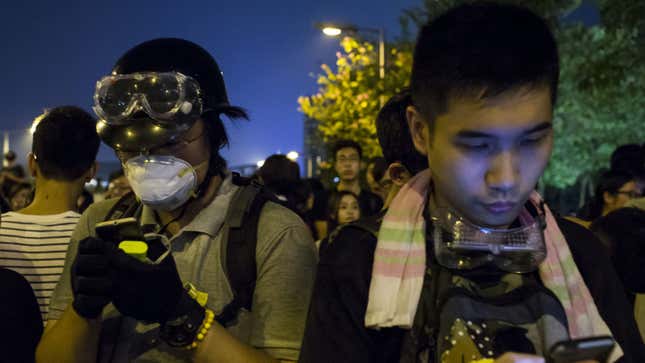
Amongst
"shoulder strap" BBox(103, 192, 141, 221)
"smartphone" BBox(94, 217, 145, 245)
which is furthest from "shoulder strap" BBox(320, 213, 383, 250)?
"shoulder strap" BBox(103, 192, 141, 221)

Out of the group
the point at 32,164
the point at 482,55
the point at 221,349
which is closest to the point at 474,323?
the point at 482,55

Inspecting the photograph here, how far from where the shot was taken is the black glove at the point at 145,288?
2.04 metres

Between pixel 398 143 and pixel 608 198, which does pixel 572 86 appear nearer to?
pixel 608 198

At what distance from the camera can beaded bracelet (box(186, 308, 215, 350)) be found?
7.17ft

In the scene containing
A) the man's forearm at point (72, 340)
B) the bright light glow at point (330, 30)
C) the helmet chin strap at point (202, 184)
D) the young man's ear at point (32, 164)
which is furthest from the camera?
the bright light glow at point (330, 30)

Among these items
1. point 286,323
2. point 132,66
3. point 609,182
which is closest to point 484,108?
point 286,323

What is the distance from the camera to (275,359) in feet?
7.66

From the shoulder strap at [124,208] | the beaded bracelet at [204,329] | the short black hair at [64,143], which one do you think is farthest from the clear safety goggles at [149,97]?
the short black hair at [64,143]

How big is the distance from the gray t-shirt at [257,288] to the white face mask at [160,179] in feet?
0.39

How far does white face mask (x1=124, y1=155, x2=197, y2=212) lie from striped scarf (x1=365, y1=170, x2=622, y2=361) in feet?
3.08

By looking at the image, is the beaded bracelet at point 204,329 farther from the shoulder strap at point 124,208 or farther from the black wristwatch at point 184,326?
the shoulder strap at point 124,208

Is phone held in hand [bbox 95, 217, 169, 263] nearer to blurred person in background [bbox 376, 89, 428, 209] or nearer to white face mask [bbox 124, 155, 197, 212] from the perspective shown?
white face mask [bbox 124, 155, 197, 212]

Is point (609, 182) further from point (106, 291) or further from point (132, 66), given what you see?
point (106, 291)

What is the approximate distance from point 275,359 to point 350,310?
0.64 m
